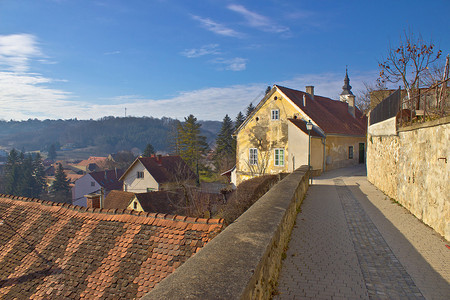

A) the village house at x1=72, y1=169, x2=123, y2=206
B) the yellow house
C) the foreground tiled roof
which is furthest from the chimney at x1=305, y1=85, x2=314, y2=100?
the village house at x1=72, y1=169, x2=123, y2=206

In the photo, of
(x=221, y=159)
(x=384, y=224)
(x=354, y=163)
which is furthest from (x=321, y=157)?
(x=221, y=159)

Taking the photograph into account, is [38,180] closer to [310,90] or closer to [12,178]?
[12,178]

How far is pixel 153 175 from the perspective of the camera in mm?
40812

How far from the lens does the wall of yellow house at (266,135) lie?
86.6 ft

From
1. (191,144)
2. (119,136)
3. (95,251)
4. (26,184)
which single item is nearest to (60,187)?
(26,184)

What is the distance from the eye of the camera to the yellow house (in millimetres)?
25109

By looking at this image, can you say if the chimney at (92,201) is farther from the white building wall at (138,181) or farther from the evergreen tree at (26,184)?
the evergreen tree at (26,184)

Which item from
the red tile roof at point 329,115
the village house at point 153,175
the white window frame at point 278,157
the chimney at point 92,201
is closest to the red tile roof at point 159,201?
the white window frame at point 278,157

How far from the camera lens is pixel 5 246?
30.0 ft

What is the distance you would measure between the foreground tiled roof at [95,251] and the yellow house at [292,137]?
18889mm

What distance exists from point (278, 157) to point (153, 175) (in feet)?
66.5

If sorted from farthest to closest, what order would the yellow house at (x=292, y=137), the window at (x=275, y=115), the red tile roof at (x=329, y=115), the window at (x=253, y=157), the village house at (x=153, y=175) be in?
the village house at (x=153, y=175)
the window at (x=253, y=157)
the window at (x=275, y=115)
the red tile roof at (x=329, y=115)
the yellow house at (x=292, y=137)

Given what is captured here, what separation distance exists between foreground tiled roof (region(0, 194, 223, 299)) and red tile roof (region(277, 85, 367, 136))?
20868mm

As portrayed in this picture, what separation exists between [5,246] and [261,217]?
27.1 ft
